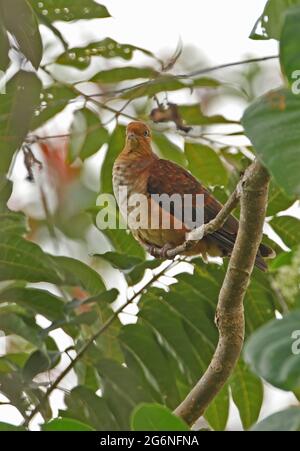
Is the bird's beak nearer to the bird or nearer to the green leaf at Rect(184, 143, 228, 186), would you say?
the bird

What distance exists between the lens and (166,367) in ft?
8.87

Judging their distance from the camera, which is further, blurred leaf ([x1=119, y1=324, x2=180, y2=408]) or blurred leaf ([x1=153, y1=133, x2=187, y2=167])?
blurred leaf ([x1=153, y1=133, x2=187, y2=167])

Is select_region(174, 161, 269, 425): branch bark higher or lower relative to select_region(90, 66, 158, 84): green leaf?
lower

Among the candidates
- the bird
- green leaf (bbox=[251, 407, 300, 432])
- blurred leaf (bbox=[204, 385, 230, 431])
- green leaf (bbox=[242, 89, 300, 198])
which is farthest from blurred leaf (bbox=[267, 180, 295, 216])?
green leaf (bbox=[251, 407, 300, 432])

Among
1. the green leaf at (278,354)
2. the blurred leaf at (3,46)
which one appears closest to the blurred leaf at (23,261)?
the blurred leaf at (3,46)

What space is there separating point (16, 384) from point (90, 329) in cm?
Answer: 64

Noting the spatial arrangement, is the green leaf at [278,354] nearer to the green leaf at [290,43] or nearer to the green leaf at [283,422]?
the green leaf at [283,422]

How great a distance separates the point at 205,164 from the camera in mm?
3463

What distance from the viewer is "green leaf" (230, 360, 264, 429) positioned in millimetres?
2889

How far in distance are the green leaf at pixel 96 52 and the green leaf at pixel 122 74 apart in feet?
0.17

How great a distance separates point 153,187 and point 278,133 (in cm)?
269

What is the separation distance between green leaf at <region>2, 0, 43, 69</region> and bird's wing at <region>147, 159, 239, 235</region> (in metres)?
1.21

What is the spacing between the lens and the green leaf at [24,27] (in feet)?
7.81

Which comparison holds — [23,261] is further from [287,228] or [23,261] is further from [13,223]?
[287,228]
